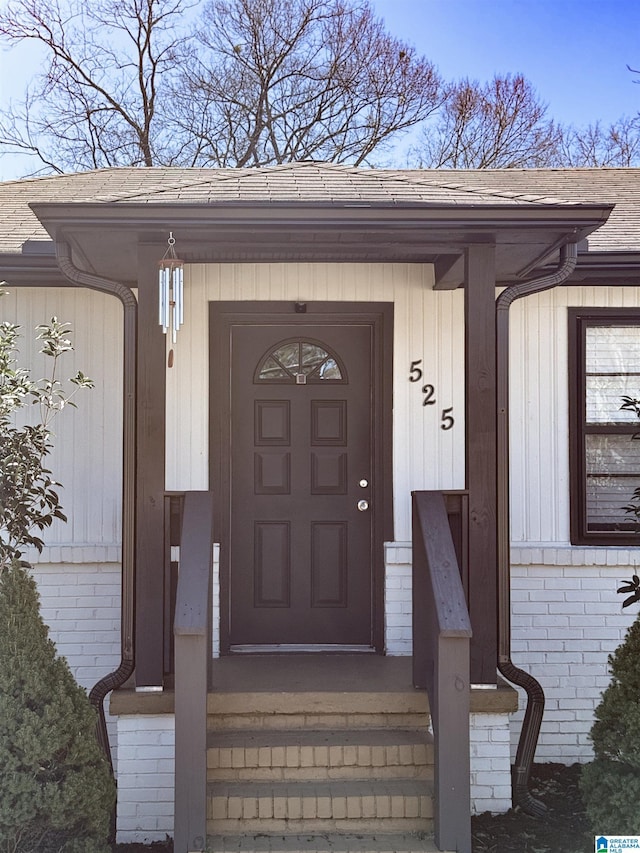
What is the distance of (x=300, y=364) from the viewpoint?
5.72 m

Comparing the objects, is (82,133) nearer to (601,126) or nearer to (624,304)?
(601,126)

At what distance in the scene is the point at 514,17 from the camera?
6105 millimetres

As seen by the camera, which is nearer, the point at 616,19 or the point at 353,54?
the point at 616,19

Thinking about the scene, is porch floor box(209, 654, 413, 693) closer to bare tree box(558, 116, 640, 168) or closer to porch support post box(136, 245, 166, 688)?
porch support post box(136, 245, 166, 688)

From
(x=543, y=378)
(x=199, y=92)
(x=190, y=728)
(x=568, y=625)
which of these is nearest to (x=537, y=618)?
(x=568, y=625)

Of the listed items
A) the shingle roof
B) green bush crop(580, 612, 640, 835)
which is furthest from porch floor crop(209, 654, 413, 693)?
the shingle roof

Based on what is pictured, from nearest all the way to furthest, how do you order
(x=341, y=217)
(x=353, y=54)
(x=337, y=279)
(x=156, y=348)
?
(x=341, y=217) → (x=156, y=348) → (x=337, y=279) → (x=353, y=54)

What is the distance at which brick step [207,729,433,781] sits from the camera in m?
Result: 4.33

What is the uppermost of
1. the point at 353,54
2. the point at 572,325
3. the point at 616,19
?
the point at 353,54

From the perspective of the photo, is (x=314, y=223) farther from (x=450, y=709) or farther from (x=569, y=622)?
(x=569, y=622)

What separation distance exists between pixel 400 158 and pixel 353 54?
2.06m

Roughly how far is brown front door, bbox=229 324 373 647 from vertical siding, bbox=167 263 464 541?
0.23 m

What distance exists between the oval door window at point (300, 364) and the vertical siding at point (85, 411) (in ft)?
3.22

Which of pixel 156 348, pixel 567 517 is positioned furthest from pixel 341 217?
pixel 567 517
